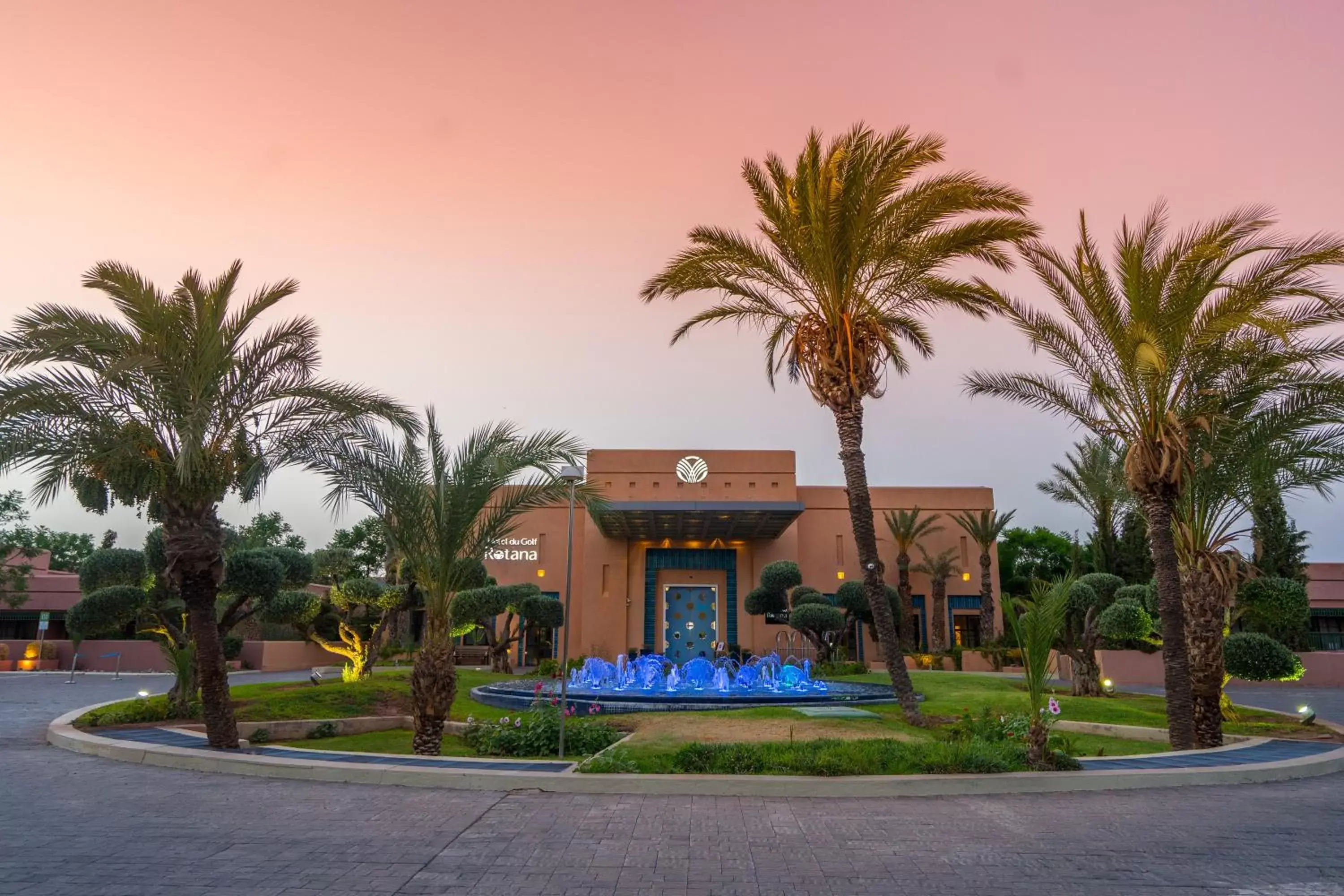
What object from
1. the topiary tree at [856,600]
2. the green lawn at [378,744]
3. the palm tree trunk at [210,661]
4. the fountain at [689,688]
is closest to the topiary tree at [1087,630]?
the fountain at [689,688]

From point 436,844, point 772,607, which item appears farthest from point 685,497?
point 436,844

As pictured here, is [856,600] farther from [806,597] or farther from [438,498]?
[438,498]

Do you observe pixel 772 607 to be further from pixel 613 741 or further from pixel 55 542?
pixel 55 542

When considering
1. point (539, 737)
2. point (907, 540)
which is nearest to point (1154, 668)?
point (907, 540)

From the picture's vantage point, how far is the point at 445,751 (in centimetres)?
1174

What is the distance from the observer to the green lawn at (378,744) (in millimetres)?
11711

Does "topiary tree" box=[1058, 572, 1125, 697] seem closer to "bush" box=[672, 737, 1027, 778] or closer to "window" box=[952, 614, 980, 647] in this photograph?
"bush" box=[672, 737, 1027, 778]

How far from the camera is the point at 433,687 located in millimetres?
10664

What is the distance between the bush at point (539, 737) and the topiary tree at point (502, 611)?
9944 mm

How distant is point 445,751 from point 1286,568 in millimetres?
31705

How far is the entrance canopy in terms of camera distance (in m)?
29.1

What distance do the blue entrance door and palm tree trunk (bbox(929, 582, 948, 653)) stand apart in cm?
→ 942

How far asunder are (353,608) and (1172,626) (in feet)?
73.9

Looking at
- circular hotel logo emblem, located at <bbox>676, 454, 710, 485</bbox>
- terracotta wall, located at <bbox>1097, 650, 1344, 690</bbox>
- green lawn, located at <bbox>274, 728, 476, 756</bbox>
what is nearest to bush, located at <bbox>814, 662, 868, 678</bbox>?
terracotta wall, located at <bbox>1097, 650, 1344, 690</bbox>
